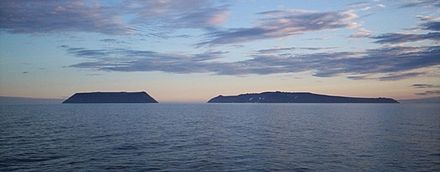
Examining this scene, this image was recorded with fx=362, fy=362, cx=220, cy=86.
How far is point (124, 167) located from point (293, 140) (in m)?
32.9

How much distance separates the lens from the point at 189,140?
63.5m

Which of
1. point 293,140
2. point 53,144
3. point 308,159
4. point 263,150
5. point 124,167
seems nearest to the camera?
point 124,167

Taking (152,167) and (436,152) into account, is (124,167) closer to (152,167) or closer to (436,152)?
(152,167)

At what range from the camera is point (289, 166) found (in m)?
40.3

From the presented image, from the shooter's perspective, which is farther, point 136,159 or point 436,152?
point 436,152

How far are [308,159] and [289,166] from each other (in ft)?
16.0

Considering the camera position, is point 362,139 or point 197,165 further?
point 362,139

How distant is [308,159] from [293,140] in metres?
18.8

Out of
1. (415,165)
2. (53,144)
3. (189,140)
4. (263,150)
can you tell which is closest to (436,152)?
(415,165)

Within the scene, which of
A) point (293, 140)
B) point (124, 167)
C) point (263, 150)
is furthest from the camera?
point (293, 140)

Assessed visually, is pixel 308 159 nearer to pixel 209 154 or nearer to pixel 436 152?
pixel 209 154

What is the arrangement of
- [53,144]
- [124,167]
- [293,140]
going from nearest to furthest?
[124,167]
[53,144]
[293,140]

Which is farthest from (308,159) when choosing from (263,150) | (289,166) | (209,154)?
(209,154)

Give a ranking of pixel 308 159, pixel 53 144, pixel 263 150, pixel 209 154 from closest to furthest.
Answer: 1. pixel 308 159
2. pixel 209 154
3. pixel 263 150
4. pixel 53 144
